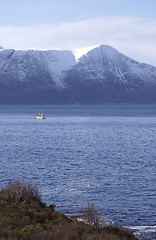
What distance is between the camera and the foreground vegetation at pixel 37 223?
1995cm

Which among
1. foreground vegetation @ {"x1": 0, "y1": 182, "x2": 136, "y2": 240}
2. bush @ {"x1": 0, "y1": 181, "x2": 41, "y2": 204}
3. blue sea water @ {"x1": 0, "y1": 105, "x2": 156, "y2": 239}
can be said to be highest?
blue sea water @ {"x1": 0, "y1": 105, "x2": 156, "y2": 239}

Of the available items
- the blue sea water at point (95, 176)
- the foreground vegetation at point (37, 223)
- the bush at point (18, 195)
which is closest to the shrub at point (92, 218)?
the foreground vegetation at point (37, 223)

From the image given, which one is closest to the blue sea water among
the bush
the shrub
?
the bush

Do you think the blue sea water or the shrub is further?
the blue sea water

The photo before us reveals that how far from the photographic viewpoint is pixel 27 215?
2522 centimetres

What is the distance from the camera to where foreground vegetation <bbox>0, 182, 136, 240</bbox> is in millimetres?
19953

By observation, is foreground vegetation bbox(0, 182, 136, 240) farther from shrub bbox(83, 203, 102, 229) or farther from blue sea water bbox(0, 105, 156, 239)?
blue sea water bbox(0, 105, 156, 239)

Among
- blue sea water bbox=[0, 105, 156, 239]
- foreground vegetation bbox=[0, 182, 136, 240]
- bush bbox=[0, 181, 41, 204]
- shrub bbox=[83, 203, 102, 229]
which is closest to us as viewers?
foreground vegetation bbox=[0, 182, 136, 240]

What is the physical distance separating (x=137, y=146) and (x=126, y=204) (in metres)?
44.5

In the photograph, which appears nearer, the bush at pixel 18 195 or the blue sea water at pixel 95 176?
the bush at pixel 18 195

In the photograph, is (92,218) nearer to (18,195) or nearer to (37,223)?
(37,223)

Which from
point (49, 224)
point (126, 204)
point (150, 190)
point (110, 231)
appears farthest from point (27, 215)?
point (150, 190)

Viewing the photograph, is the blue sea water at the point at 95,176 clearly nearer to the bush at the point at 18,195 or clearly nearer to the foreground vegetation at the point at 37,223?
the bush at the point at 18,195

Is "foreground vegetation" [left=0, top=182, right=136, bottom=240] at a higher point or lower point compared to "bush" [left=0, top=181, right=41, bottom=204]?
lower
